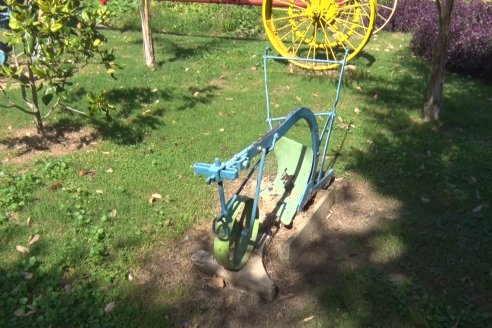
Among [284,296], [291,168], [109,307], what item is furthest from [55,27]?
[284,296]

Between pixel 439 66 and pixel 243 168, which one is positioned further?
pixel 439 66

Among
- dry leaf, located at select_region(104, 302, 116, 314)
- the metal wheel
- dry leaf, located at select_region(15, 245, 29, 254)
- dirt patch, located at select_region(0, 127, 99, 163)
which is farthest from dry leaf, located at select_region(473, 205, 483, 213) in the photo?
dirt patch, located at select_region(0, 127, 99, 163)

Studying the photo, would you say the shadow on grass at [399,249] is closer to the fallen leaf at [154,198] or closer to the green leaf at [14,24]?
the fallen leaf at [154,198]

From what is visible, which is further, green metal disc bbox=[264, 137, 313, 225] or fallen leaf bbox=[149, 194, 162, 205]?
fallen leaf bbox=[149, 194, 162, 205]

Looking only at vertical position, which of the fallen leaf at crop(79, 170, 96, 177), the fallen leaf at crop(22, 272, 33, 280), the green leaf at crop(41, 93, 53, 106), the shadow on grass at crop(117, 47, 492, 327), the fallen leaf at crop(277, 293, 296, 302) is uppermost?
the green leaf at crop(41, 93, 53, 106)

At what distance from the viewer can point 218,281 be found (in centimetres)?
335

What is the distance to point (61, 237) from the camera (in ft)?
12.2

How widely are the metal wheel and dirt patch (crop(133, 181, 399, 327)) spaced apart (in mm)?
240

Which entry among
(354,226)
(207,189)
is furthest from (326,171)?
(207,189)

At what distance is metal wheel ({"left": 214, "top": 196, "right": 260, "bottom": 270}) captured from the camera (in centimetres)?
294

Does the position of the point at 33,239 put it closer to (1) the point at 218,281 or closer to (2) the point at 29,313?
(2) the point at 29,313

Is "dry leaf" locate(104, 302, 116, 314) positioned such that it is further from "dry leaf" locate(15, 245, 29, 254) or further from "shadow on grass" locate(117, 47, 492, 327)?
"dry leaf" locate(15, 245, 29, 254)

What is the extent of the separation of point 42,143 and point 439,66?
4214mm

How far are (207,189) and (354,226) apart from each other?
1.30 metres
